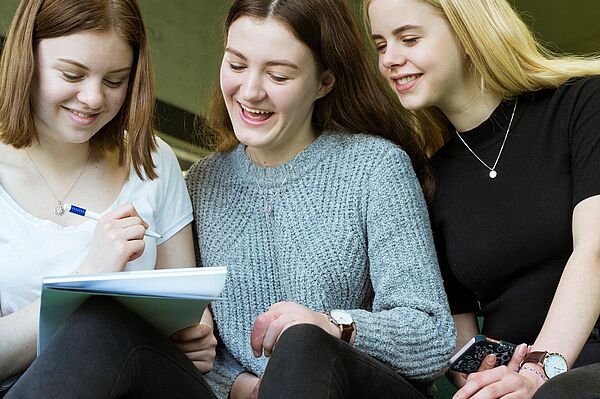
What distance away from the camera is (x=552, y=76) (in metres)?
1.71

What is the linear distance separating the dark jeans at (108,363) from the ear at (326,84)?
614mm

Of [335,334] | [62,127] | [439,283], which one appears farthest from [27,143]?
[439,283]

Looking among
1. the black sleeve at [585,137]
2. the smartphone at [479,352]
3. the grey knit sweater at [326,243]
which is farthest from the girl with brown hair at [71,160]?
the black sleeve at [585,137]

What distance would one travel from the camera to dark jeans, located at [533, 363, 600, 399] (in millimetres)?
Answer: 1256

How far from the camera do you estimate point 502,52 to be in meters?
1.69

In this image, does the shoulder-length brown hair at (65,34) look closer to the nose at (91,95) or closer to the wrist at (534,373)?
the nose at (91,95)

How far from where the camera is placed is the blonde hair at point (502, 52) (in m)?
1.69

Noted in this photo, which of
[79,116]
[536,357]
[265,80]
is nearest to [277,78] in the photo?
[265,80]

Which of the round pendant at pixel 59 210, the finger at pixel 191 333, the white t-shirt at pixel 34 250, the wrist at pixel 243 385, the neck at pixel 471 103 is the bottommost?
the wrist at pixel 243 385

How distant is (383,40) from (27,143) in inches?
27.5

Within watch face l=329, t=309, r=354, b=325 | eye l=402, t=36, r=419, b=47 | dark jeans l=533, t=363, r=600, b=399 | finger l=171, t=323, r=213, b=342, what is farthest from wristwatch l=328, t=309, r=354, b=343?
eye l=402, t=36, r=419, b=47

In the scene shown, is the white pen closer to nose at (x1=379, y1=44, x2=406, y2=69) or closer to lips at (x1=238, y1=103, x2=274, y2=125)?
lips at (x1=238, y1=103, x2=274, y2=125)

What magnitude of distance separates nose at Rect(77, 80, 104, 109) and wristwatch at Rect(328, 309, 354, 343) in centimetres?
56

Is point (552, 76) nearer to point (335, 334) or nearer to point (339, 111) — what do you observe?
point (339, 111)
